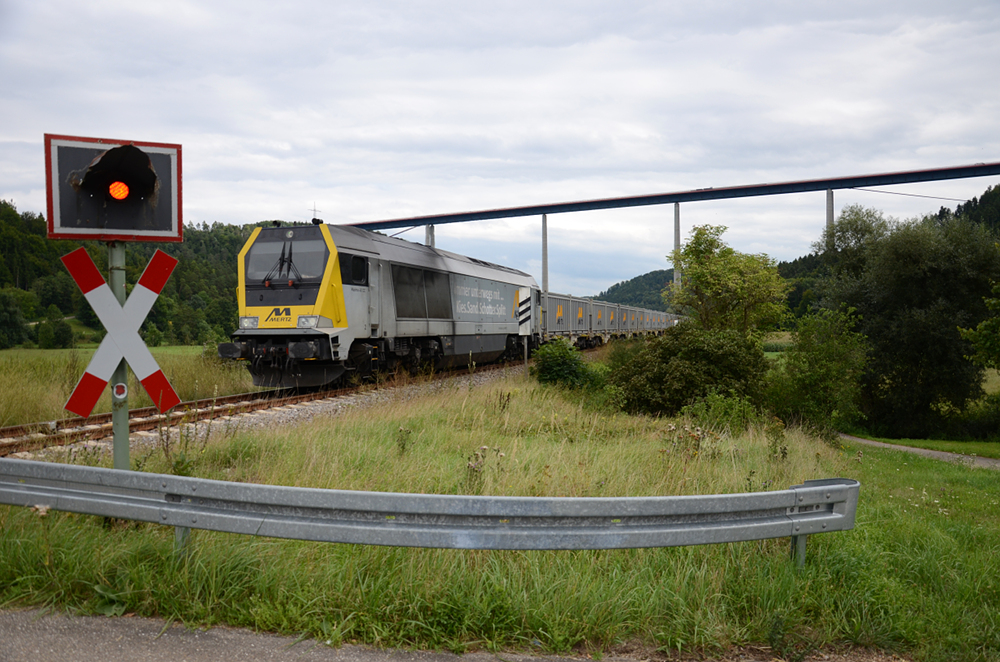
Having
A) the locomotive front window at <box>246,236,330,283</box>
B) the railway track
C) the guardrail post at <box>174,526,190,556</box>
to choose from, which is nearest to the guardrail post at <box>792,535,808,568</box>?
the guardrail post at <box>174,526,190,556</box>

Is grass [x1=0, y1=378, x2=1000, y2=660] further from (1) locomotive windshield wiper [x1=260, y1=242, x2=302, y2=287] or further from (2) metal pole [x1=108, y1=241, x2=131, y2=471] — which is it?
(1) locomotive windshield wiper [x1=260, y1=242, x2=302, y2=287]

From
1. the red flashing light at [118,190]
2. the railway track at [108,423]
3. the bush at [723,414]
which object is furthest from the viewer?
the bush at [723,414]

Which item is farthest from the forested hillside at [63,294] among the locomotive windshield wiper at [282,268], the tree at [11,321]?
the locomotive windshield wiper at [282,268]

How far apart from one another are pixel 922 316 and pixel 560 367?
23727 mm

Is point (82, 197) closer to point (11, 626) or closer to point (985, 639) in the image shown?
point (11, 626)

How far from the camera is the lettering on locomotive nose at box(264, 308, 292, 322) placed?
43.4ft

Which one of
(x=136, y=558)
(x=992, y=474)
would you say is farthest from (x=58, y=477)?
(x=992, y=474)

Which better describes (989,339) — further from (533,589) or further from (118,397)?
(118,397)

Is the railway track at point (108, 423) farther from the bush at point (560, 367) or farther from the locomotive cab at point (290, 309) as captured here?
the bush at point (560, 367)

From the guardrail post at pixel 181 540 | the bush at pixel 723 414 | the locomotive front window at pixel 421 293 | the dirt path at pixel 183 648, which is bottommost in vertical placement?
the bush at pixel 723 414

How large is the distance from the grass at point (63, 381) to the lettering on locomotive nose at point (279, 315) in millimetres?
1828

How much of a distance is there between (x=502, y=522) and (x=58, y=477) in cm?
247

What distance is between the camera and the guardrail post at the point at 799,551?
3615mm

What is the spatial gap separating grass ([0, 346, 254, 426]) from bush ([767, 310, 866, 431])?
1326 centimetres
